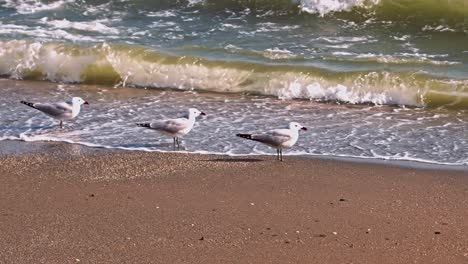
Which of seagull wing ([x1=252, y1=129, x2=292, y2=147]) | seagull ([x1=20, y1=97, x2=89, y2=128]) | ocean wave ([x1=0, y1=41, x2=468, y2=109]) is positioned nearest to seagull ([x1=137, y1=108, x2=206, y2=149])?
seagull wing ([x1=252, y1=129, x2=292, y2=147])

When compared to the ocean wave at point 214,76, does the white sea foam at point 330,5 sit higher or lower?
higher

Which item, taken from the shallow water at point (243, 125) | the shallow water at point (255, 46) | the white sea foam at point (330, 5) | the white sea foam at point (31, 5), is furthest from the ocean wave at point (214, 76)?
the white sea foam at point (31, 5)

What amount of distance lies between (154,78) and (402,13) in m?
4.51

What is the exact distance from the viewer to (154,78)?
11.5 m

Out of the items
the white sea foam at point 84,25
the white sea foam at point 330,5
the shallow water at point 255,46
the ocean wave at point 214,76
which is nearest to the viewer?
the ocean wave at point 214,76

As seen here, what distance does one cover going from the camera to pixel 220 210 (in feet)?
21.5

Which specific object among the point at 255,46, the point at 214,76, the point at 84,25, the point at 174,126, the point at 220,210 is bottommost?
the point at 220,210

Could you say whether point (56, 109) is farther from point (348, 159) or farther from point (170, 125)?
point (348, 159)

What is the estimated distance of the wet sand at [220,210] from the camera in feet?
18.8

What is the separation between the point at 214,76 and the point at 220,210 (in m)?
4.94

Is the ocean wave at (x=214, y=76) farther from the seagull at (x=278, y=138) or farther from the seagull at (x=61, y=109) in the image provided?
the seagull at (x=278, y=138)

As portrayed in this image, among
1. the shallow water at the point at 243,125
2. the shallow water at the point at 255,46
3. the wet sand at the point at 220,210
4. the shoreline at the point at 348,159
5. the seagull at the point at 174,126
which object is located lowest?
the wet sand at the point at 220,210

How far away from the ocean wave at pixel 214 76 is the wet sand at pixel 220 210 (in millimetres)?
2610

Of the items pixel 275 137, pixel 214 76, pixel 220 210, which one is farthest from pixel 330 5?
pixel 220 210
